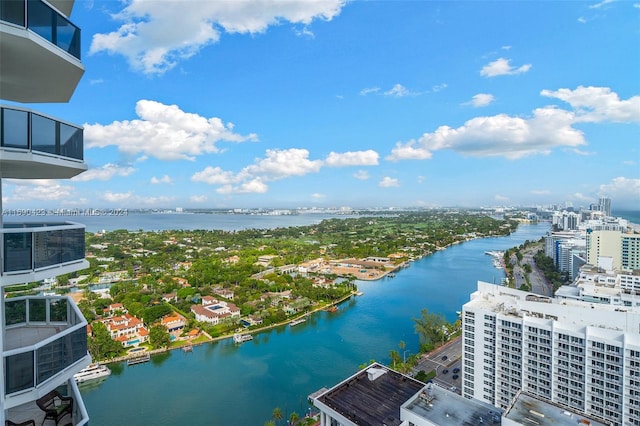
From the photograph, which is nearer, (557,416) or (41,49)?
(41,49)

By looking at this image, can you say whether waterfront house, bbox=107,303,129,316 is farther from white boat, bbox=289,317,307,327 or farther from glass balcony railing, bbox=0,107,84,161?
glass balcony railing, bbox=0,107,84,161

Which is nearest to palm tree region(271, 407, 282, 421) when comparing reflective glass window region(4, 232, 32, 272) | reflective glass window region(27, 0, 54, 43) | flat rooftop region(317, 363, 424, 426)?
flat rooftop region(317, 363, 424, 426)

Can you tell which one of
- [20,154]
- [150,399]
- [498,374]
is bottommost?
[150,399]

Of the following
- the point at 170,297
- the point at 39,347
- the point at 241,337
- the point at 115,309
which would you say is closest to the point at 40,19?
the point at 39,347

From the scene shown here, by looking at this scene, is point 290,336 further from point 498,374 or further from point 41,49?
point 41,49

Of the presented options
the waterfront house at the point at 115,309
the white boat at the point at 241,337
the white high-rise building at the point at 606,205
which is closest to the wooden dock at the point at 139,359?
the white boat at the point at 241,337

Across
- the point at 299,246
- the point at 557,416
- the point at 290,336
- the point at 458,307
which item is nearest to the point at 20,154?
the point at 557,416

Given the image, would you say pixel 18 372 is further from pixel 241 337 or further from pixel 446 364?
pixel 241 337
